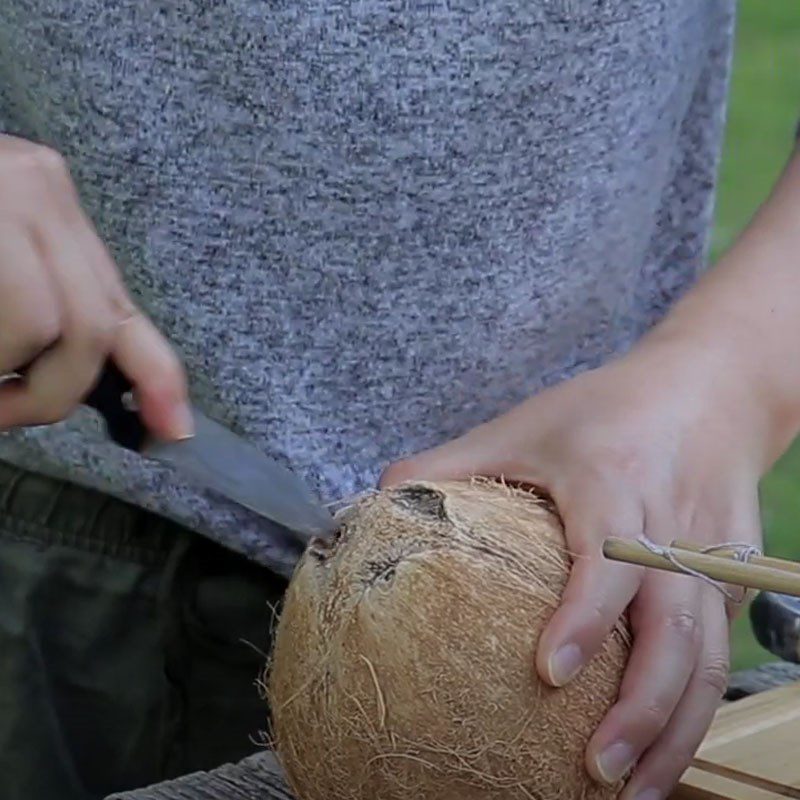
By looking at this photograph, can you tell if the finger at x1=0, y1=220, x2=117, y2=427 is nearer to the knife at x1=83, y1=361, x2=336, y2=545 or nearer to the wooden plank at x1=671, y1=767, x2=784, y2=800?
the knife at x1=83, y1=361, x2=336, y2=545

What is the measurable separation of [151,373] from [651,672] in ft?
1.06

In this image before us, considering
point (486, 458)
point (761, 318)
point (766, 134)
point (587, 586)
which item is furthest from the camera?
point (766, 134)

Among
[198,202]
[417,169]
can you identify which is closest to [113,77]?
[198,202]

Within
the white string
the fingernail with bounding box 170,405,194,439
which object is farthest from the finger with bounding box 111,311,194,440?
the white string

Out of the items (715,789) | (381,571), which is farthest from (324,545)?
(715,789)

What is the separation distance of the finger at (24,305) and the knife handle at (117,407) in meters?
0.05

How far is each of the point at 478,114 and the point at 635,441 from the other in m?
0.29

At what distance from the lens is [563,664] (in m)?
0.99

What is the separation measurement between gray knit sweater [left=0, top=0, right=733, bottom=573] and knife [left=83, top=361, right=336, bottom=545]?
13 centimetres

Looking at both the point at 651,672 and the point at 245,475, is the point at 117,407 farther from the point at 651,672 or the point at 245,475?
the point at 651,672

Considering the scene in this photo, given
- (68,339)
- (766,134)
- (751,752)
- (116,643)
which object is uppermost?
(68,339)

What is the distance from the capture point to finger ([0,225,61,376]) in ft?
2.97

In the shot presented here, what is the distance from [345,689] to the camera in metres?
1.00

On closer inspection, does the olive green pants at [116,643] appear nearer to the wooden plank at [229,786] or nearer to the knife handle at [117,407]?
the wooden plank at [229,786]
